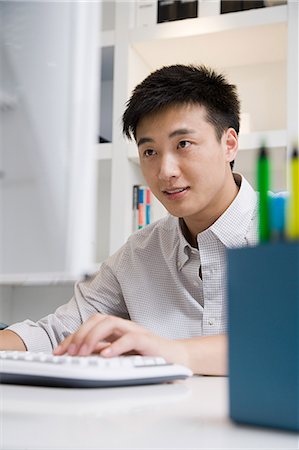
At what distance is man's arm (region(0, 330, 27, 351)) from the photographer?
1.10 meters

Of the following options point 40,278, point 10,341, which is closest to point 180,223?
point 10,341

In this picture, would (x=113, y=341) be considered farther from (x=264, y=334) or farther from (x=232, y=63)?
(x=232, y=63)

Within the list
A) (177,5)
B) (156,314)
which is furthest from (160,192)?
(177,5)

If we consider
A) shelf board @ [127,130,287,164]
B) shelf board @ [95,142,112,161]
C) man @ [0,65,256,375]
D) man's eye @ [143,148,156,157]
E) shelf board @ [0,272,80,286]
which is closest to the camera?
shelf board @ [0,272,80,286]

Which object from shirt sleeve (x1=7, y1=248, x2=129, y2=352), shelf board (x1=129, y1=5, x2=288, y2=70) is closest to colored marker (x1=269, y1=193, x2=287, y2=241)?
shirt sleeve (x1=7, y1=248, x2=129, y2=352)

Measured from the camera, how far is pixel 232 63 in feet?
7.22

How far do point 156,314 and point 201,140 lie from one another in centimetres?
41

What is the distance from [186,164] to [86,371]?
2.74ft

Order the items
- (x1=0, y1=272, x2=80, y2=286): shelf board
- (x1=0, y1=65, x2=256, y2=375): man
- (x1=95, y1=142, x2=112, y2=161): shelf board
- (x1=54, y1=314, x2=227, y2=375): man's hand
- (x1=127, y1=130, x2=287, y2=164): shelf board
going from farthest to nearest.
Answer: (x1=95, y1=142, x2=112, y2=161): shelf board
(x1=127, y1=130, x2=287, y2=164): shelf board
(x1=0, y1=65, x2=256, y2=375): man
(x1=54, y1=314, x2=227, y2=375): man's hand
(x1=0, y1=272, x2=80, y2=286): shelf board

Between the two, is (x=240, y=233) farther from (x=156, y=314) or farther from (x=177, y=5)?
(x=177, y=5)

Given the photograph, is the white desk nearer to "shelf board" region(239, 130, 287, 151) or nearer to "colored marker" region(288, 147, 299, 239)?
"colored marker" region(288, 147, 299, 239)

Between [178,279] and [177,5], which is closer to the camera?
[178,279]

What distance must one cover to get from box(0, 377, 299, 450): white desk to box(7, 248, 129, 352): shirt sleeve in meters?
0.54

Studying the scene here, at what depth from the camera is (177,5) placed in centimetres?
202
